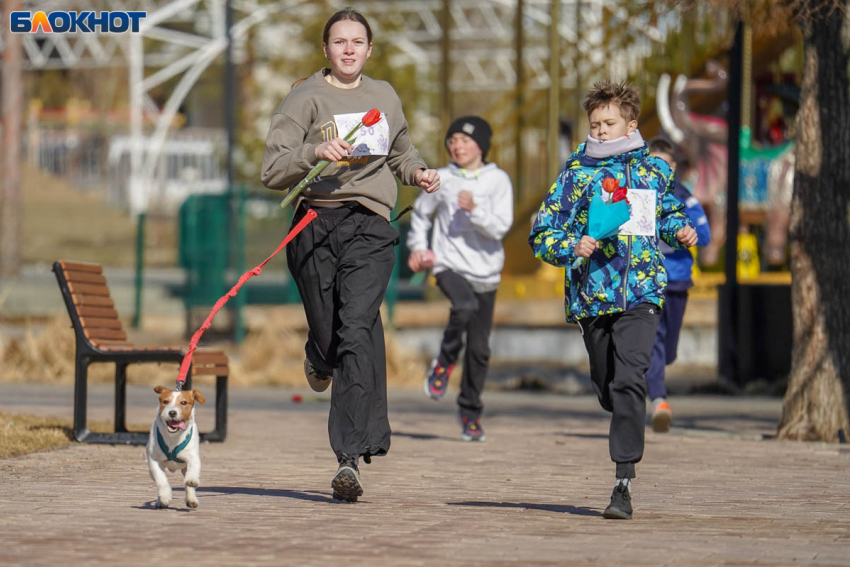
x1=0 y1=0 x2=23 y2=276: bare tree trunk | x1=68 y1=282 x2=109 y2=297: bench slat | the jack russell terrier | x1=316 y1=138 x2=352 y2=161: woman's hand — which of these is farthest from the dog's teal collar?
x1=0 y1=0 x2=23 y2=276: bare tree trunk

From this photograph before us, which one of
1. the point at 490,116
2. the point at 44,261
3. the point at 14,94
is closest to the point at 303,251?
the point at 490,116

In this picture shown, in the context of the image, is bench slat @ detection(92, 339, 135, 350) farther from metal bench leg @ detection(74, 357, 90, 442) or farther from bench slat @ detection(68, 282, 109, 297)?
bench slat @ detection(68, 282, 109, 297)

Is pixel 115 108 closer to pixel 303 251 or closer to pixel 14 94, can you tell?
pixel 14 94

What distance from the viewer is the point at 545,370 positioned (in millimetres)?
16156

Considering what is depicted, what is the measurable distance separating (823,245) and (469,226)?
7.36 feet

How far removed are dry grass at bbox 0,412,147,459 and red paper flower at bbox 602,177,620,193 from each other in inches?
139

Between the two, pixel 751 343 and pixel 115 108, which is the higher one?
pixel 115 108

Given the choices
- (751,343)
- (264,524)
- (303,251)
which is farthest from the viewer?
(751,343)

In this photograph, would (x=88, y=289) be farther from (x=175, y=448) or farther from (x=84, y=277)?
(x=175, y=448)

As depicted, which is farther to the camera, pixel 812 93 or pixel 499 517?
pixel 812 93

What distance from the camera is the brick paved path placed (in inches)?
211

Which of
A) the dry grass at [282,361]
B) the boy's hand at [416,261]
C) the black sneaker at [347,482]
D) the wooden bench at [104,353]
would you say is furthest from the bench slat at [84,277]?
the dry grass at [282,361]

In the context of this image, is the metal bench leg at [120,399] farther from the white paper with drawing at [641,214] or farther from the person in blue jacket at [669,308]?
the white paper with drawing at [641,214]

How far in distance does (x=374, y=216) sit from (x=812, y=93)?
4203 millimetres
